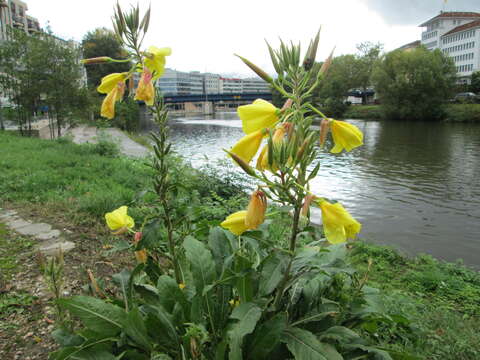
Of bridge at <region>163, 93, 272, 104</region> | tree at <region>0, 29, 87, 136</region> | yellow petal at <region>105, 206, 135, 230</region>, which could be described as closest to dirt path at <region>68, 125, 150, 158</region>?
tree at <region>0, 29, 87, 136</region>

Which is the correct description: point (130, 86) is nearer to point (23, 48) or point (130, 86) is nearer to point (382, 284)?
point (382, 284)

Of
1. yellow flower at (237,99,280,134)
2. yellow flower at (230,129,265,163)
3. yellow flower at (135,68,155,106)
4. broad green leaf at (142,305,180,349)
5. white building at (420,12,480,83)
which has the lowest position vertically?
broad green leaf at (142,305,180,349)

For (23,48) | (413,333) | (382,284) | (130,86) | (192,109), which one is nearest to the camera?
(130,86)

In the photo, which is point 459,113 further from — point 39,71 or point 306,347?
point 306,347

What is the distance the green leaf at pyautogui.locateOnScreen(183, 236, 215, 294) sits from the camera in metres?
1.84

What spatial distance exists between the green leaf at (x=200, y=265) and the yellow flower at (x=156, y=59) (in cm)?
93

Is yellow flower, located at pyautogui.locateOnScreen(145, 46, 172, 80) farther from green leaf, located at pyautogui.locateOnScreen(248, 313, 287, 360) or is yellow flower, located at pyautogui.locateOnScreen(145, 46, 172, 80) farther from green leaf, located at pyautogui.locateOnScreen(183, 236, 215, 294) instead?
green leaf, located at pyautogui.locateOnScreen(248, 313, 287, 360)

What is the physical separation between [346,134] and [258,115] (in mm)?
377

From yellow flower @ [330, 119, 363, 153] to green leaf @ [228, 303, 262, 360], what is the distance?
807mm

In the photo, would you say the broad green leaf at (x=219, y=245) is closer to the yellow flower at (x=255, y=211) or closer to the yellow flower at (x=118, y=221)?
the yellow flower at (x=118, y=221)

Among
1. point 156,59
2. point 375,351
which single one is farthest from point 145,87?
point 375,351

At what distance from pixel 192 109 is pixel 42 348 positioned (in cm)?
7623

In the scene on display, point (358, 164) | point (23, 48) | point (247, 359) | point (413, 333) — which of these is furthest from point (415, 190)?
point (23, 48)

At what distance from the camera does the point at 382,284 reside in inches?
153
